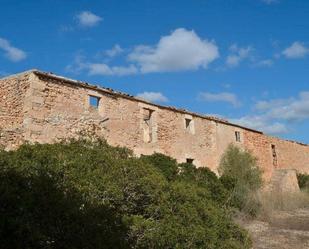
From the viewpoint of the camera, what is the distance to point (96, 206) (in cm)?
538

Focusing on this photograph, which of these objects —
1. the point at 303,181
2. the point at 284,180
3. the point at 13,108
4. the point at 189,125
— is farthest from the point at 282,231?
the point at 303,181

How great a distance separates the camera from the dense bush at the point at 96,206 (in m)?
4.36

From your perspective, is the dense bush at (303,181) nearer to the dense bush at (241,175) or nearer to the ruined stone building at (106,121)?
the ruined stone building at (106,121)

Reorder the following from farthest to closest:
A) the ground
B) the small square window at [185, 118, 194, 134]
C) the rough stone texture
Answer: the rough stone texture → the small square window at [185, 118, 194, 134] → the ground

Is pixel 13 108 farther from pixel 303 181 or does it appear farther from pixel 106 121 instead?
pixel 303 181

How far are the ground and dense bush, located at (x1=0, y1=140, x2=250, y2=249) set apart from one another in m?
2.87

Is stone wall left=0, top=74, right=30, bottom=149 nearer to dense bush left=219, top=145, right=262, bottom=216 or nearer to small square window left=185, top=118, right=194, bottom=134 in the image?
dense bush left=219, top=145, right=262, bottom=216

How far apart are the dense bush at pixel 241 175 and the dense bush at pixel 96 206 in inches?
267

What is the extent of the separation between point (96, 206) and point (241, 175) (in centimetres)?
1402

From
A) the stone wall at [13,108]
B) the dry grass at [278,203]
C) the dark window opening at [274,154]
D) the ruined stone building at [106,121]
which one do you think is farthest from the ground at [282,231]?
the dark window opening at [274,154]

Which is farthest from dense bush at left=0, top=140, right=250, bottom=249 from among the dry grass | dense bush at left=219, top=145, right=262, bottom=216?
the dry grass

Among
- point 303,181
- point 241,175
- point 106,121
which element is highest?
point 106,121

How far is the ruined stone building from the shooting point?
485 inches

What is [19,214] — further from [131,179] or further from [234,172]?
[234,172]
